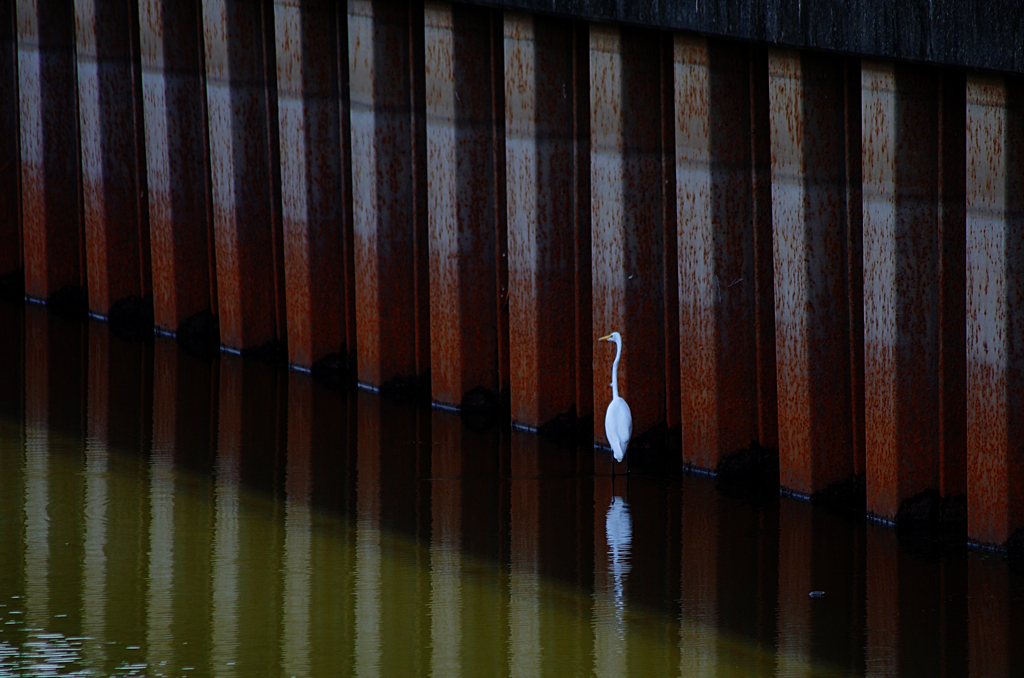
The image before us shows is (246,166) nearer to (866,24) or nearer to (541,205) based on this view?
(541,205)

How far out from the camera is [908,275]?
12289mm

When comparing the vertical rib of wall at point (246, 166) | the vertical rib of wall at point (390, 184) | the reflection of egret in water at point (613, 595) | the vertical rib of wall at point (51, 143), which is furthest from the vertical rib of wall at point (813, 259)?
the vertical rib of wall at point (51, 143)

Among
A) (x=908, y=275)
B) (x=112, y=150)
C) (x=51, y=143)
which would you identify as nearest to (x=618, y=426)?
(x=908, y=275)

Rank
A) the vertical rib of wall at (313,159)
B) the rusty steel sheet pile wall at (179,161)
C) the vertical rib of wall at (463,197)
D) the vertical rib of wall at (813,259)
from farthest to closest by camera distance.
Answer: the rusty steel sheet pile wall at (179,161), the vertical rib of wall at (313,159), the vertical rib of wall at (463,197), the vertical rib of wall at (813,259)

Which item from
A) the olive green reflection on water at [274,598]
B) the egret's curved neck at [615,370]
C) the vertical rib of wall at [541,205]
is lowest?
the olive green reflection on water at [274,598]

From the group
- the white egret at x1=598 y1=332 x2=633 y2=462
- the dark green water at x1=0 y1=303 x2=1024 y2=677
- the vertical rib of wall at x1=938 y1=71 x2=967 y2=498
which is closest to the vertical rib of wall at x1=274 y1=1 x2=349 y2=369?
the dark green water at x1=0 y1=303 x2=1024 y2=677

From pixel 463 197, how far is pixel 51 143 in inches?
276

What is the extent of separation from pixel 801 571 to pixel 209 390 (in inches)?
288

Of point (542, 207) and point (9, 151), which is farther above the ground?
point (9, 151)

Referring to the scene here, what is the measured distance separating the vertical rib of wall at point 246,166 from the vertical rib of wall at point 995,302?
8.60 metres

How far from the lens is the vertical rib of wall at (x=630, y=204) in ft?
47.1

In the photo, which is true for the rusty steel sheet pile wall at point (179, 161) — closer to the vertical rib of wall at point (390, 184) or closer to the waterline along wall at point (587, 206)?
the waterline along wall at point (587, 206)

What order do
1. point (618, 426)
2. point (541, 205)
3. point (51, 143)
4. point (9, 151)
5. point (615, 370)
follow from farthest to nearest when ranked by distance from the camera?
1. point (9, 151)
2. point (51, 143)
3. point (541, 205)
4. point (615, 370)
5. point (618, 426)

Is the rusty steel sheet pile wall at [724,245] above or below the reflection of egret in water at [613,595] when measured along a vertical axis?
above
